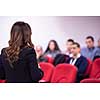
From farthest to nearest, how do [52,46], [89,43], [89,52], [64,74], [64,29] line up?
1. [64,29]
2. [52,46]
3. [89,43]
4. [89,52]
5. [64,74]

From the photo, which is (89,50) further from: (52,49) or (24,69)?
(24,69)

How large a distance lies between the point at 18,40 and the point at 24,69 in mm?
223

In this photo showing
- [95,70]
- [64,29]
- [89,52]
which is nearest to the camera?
[95,70]

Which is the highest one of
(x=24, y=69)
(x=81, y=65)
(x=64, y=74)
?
(x=24, y=69)

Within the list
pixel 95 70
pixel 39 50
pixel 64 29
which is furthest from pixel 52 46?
pixel 95 70

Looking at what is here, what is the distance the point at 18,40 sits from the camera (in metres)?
2.24

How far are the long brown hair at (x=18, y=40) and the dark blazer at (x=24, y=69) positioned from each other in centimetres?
4

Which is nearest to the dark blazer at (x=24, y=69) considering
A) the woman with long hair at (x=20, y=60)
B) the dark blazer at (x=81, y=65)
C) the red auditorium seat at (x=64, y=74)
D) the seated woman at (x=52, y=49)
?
the woman with long hair at (x=20, y=60)

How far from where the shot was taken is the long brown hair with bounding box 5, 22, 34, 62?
221 centimetres

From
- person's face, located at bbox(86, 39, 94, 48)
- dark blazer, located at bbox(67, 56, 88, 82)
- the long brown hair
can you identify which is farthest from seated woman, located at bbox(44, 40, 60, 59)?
the long brown hair
